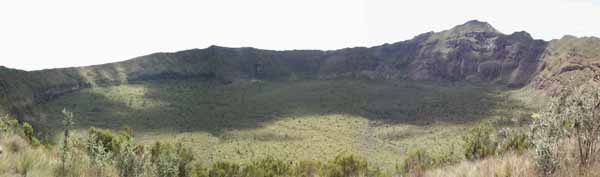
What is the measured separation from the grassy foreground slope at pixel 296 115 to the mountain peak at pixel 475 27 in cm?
5269

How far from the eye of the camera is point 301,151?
6116cm

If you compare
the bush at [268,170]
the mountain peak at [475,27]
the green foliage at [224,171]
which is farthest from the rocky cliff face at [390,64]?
the bush at [268,170]

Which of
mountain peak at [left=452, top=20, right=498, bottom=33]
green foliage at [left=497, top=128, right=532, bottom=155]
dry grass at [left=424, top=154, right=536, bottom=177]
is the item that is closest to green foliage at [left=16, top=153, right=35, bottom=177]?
dry grass at [left=424, top=154, right=536, bottom=177]

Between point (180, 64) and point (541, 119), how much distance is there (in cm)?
14980

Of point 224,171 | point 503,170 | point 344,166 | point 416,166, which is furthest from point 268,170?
point 503,170

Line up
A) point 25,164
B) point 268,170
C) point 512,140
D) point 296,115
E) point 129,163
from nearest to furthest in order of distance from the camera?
point 25,164
point 129,163
point 512,140
point 268,170
point 296,115

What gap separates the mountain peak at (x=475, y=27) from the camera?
172875mm

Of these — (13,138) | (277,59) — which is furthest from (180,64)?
→ (13,138)

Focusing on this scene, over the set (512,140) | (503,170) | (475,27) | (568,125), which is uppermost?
(475,27)

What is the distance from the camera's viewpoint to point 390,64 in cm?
16862

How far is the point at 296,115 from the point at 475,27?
11133 centimetres

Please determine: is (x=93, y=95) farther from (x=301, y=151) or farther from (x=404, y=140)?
(x=404, y=140)

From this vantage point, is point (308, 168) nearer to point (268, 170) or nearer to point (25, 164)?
point (268, 170)

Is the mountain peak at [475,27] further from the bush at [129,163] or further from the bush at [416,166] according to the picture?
the bush at [129,163]
